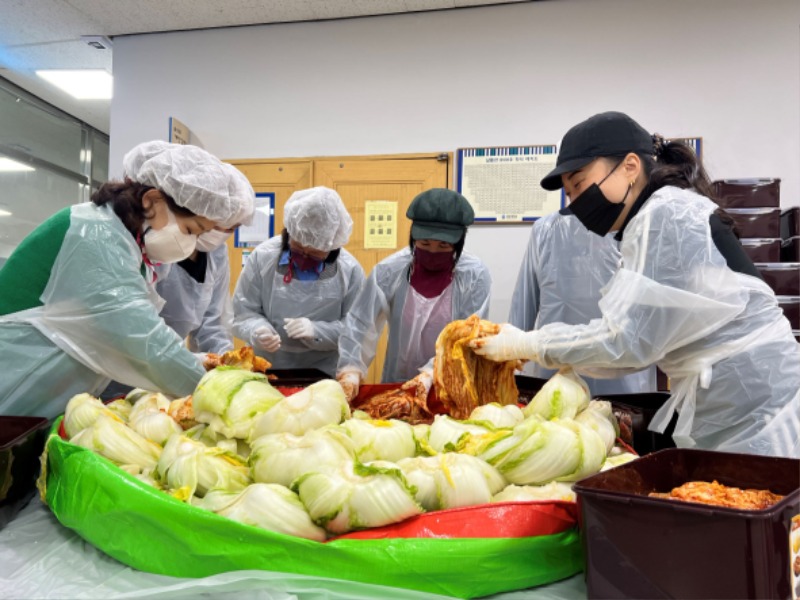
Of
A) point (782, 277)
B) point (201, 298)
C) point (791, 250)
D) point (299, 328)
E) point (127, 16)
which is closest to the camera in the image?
point (299, 328)

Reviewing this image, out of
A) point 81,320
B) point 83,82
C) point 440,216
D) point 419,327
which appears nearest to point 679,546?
point 81,320

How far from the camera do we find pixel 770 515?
2.38 feet

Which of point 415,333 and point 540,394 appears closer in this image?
point 540,394

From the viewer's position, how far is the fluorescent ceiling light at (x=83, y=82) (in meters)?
5.80

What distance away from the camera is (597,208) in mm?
1735

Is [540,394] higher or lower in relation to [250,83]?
lower

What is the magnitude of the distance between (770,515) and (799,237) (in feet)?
11.2

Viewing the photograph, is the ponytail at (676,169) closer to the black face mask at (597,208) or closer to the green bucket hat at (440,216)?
the black face mask at (597,208)

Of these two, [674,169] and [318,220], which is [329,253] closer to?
[318,220]

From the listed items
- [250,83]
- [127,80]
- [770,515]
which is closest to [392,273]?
[770,515]

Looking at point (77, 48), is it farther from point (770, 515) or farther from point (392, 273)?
point (770, 515)

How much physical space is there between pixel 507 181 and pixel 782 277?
187cm

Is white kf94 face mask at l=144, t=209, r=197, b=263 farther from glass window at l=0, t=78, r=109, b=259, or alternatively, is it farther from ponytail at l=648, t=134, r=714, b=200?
glass window at l=0, t=78, r=109, b=259

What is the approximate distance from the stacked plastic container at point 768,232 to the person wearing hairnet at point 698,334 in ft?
7.05
